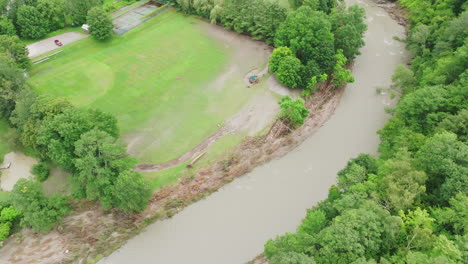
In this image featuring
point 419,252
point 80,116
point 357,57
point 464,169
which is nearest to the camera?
point 419,252

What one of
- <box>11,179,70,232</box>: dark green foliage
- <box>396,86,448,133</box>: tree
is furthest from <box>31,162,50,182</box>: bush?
<box>396,86,448,133</box>: tree

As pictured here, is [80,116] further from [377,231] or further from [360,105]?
[360,105]

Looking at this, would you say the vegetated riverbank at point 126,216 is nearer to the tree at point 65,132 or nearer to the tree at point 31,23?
the tree at point 65,132

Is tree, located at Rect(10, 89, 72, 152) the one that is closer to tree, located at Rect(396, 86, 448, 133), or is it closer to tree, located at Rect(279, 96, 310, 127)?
tree, located at Rect(279, 96, 310, 127)

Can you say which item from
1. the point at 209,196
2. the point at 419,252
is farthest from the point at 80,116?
the point at 419,252

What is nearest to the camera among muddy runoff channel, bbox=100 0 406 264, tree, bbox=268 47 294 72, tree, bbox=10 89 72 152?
muddy runoff channel, bbox=100 0 406 264

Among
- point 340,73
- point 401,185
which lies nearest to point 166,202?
point 401,185
